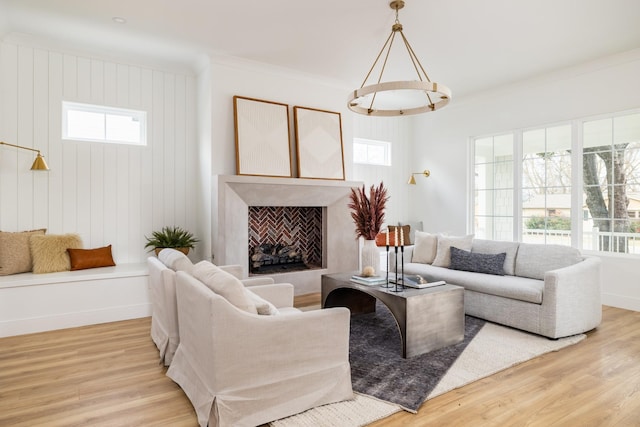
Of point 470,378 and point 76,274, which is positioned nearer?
point 470,378

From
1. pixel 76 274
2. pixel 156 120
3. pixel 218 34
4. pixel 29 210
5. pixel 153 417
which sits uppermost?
pixel 218 34

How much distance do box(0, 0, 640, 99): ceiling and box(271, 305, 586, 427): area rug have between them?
2.94m

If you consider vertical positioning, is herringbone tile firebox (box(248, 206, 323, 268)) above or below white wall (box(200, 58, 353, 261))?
below

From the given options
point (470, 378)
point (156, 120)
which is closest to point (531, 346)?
point (470, 378)

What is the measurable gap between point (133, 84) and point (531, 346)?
5105 mm

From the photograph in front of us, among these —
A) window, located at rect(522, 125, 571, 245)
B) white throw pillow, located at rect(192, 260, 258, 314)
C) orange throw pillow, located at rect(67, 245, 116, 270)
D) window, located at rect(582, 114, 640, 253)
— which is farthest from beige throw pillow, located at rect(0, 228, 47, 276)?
window, located at rect(582, 114, 640, 253)

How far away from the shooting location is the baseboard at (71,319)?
3.62 metres

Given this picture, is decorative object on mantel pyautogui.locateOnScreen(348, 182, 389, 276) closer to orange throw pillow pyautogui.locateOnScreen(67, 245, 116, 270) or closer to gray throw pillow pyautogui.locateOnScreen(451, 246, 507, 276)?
gray throw pillow pyautogui.locateOnScreen(451, 246, 507, 276)

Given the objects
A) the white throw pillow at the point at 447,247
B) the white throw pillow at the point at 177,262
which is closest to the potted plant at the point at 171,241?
the white throw pillow at the point at 177,262

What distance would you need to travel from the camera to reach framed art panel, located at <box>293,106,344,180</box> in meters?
5.24

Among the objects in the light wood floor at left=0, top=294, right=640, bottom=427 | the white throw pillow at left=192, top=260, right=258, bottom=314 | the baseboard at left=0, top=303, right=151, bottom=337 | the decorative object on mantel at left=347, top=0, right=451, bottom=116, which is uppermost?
the decorative object on mantel at left=347, top=0, right=451, bottom=116

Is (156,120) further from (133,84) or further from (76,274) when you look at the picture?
(76,274)

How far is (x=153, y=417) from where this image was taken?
2.20 meters

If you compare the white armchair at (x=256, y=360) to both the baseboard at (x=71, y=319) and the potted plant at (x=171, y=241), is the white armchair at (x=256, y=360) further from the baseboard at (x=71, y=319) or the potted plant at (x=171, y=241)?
the potted plant at (x=171, y=241)
